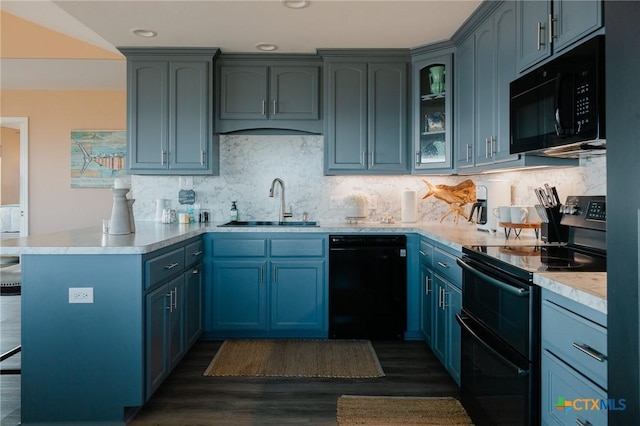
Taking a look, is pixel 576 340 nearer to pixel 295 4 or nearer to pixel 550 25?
pixel 550 25

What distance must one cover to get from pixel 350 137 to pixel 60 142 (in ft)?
13.6

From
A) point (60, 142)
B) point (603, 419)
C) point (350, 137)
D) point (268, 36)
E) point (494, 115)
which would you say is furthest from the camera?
point (60, 142)

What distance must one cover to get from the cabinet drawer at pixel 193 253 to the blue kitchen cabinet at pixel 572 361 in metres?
2.23

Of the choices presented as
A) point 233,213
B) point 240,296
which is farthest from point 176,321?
point 233,213

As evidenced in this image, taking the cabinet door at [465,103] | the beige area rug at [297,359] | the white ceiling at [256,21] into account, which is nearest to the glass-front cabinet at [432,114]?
the cabinet door at [465,103]

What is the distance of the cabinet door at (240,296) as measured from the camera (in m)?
3.47

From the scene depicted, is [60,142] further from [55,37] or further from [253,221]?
[253,221]

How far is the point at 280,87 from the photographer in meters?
3.82

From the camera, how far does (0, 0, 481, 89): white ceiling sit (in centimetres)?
291

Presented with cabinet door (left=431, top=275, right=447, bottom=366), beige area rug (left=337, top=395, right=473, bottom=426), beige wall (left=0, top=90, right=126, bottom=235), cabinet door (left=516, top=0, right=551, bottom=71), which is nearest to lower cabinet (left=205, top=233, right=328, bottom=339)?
cabinet door (left=431, top=275, right=447, bottom=366)

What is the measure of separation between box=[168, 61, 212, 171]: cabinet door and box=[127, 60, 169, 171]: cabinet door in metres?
0.05

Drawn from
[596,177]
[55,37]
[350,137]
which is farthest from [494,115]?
[55,37]

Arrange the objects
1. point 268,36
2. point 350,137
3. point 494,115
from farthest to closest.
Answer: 1. point 350,137
2. point 268,36
3. point 494,115

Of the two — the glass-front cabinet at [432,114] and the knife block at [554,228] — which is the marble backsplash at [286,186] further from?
the knife block at [554,228]
